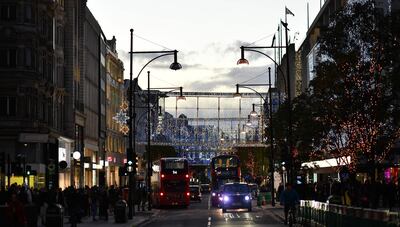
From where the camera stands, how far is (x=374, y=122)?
162 feet

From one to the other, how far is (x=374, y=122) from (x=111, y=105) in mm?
74291

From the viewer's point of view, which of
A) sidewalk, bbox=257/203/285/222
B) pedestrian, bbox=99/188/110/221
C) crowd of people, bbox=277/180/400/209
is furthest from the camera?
sidewalk, bbox=257/203/285/222

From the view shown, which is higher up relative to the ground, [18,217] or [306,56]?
[306,56]

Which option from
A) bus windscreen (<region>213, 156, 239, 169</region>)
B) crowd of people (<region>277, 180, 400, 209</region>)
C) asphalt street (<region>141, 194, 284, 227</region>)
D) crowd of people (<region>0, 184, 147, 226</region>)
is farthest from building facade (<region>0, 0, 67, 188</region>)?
crowd of people (<region>277, 180, 400, 209</region>)

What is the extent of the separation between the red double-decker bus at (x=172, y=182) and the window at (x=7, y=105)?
1369cm

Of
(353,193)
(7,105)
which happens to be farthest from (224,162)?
(353,193)

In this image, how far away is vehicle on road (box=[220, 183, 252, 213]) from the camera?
67625 mm

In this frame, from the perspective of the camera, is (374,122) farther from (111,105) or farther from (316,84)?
(111,105)

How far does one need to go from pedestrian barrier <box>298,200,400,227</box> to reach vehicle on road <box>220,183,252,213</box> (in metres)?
24.5

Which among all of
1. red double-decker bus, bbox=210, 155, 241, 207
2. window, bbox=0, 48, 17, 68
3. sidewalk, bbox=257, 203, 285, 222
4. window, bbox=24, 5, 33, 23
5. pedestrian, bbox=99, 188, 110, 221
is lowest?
sidewalk, bbox=257, 203, 285, 222

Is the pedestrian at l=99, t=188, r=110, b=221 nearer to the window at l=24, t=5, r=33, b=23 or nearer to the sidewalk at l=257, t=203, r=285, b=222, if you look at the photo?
the sidewalk at l=257, t=203, r=285, b=222

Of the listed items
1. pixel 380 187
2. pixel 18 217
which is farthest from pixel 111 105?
pixel 18 217

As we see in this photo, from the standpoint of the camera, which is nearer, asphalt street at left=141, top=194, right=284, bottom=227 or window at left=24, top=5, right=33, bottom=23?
asphalt street at left=141, top=194, right=284, bottom=227

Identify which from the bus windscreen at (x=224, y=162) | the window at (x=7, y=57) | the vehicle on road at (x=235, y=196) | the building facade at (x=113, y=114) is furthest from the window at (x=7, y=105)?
the building facade at (x=113, y=114)
